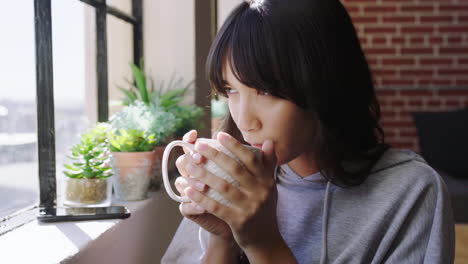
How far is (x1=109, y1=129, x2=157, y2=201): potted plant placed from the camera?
1.46 meters

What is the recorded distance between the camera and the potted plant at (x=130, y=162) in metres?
1.46

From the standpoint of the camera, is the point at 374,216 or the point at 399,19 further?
the point at 399,19

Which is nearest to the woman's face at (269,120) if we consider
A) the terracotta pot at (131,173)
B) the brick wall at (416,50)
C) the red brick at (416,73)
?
the terracotta pot at (131,173)

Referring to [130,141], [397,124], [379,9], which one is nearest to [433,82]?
[397,124]

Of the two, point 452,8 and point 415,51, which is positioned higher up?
point 452,8

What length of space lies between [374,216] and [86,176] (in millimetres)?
778

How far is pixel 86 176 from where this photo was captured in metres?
1.28

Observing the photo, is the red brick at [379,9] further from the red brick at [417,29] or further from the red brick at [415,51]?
the red brick at [415,51]

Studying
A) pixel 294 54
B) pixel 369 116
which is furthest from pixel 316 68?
pixel 369 116

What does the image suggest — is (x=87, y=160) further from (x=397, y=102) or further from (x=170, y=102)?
(x=397, y=102)

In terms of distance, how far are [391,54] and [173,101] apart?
2.22 metres

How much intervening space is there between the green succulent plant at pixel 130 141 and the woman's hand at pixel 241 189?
801 mm

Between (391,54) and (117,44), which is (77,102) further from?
(391,54)

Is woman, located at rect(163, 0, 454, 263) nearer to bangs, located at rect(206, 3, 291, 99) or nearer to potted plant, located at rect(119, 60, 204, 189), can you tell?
bangs, located at rect(206, 3, 291, 99)
